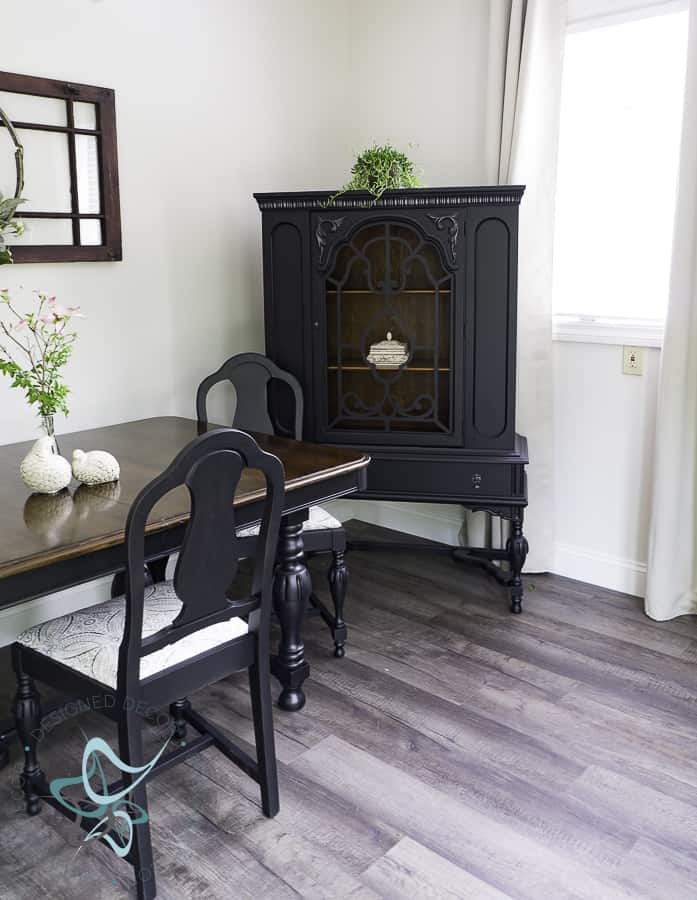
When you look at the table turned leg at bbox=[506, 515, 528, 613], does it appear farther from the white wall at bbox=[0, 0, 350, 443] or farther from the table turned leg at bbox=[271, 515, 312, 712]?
the white wall at bbox=[0, 0, 350, 443]

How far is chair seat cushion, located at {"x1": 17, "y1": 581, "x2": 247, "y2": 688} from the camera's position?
1823 millimetres

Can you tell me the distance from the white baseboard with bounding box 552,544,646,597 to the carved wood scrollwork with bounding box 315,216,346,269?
4.93 ft

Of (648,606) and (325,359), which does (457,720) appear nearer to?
(648,606)

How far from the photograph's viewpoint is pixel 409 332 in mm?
3221

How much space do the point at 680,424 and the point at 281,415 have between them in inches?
57.7

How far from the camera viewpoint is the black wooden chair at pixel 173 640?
1.70m

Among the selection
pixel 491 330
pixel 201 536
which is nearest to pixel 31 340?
pixel 201 536

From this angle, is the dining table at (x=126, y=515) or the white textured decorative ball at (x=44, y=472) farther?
the white textured decorative ball at (x=44, y=472)

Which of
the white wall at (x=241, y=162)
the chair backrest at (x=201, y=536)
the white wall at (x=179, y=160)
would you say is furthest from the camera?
the white wall at (x=241, y=162)

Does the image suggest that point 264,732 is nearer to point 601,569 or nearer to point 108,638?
point 108,638

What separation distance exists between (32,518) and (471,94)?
254 centimetres

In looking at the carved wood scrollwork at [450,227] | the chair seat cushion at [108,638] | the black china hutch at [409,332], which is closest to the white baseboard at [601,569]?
the black china hutch at [409,332]

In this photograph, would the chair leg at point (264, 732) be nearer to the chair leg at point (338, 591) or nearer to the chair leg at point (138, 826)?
the chair leg at point (138, 826)

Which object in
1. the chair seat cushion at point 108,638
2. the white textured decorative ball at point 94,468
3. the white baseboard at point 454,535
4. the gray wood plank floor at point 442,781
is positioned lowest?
the gray wood plank floor at point 442,781
